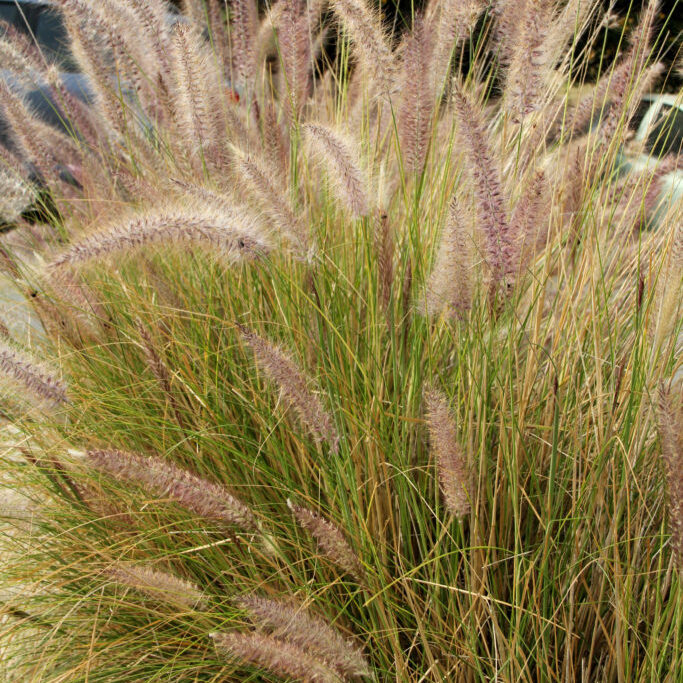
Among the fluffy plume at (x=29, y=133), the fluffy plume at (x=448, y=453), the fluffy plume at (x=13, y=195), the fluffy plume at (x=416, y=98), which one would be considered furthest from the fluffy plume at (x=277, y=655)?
the fluffy plume at (x=29, y=133)

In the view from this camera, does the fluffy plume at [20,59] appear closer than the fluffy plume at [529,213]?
No

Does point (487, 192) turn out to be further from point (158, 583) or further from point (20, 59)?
point (20, 59)

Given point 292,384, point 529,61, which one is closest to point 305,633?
point 292,384

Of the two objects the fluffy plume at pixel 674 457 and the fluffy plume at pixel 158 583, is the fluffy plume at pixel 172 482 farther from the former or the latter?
the fluffy plume at pixel 674 457

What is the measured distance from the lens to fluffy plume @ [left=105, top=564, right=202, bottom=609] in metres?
1.27

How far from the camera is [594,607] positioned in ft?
4.46

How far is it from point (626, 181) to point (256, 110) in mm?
1303

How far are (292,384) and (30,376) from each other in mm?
623

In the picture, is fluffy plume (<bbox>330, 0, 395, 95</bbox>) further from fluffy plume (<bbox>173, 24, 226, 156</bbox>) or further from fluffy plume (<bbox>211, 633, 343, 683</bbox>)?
fluffy plume (<bbox>211, 633, 343, 683</bbox>)

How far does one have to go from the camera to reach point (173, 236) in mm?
1455

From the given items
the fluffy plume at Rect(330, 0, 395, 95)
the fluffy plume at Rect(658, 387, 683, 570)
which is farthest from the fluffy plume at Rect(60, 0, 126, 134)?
the fluffy plume at Rect(658, 387, 683, 570)

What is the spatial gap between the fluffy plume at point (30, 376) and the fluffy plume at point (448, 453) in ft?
2.81

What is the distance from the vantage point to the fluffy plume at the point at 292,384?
130cm

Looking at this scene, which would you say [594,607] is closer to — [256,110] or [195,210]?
[195,210]
